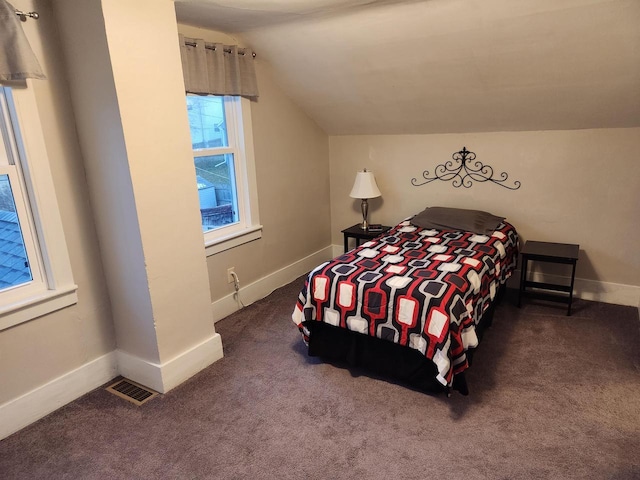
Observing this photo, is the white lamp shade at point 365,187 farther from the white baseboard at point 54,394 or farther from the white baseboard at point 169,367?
the white baseboard at point 54,394

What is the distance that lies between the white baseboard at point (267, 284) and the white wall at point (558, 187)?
1034 mm

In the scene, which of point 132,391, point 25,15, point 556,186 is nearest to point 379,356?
point 132,391

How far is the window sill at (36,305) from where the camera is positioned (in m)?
2.00

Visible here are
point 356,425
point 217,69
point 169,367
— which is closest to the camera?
point 356,425

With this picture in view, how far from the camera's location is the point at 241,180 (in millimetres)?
3318

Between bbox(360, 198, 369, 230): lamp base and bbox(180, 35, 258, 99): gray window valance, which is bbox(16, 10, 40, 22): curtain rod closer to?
bbox(180, 35, 258, 99): gray window valance

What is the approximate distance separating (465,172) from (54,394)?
3250 millimetres

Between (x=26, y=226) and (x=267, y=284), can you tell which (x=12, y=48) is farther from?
(x=267, y=284)

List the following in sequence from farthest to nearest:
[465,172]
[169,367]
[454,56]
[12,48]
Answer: [465,172] → [454,56] → [169,367] → [12,48]

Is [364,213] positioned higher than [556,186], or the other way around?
[556,186]

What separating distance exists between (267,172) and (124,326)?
5.35ft

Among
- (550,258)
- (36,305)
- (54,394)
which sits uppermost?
(36,305)

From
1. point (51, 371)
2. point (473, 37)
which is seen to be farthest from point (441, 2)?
point (51, 371)

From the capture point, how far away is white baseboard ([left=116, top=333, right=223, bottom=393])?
7.66ft
